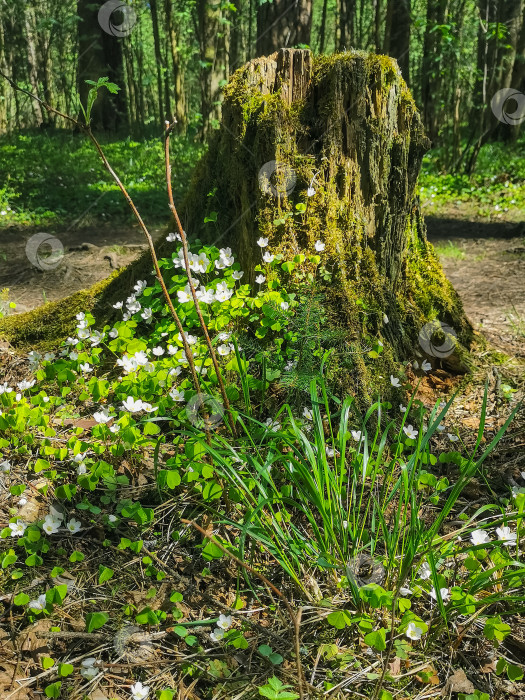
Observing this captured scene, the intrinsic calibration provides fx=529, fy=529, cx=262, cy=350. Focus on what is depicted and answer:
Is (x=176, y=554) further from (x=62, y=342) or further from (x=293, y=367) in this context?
(x=62, y=342)

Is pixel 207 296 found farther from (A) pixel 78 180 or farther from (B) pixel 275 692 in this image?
(A) pixel 78 180

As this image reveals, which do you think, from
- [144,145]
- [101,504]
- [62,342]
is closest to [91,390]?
[101,504]

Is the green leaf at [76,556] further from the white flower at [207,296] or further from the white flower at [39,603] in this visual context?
the white flower at [207,296]

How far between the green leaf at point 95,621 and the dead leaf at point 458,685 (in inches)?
38.3

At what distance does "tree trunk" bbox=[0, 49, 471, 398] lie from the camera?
2.69 m

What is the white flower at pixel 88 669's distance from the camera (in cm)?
144

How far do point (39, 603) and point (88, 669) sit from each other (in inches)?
10.1

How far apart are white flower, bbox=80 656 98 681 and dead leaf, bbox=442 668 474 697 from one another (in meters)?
0.96

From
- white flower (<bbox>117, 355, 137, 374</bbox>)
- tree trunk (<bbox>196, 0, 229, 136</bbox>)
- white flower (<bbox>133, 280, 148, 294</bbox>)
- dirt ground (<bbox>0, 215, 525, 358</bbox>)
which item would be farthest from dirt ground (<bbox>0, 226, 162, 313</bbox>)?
tree trunk (<bbox>196, 0, 229, 136</bbox>)

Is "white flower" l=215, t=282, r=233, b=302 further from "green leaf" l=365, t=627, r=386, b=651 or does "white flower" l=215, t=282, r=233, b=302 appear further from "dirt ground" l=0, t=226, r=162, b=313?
"dirt ground" l=0, t=226, r=162, b=313

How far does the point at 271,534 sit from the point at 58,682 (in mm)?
712

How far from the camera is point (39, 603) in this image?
5.22 ft

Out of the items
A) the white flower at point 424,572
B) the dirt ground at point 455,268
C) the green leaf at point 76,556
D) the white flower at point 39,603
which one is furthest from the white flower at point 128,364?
the dirt ground at point 455,268

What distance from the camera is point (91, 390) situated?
249cm
